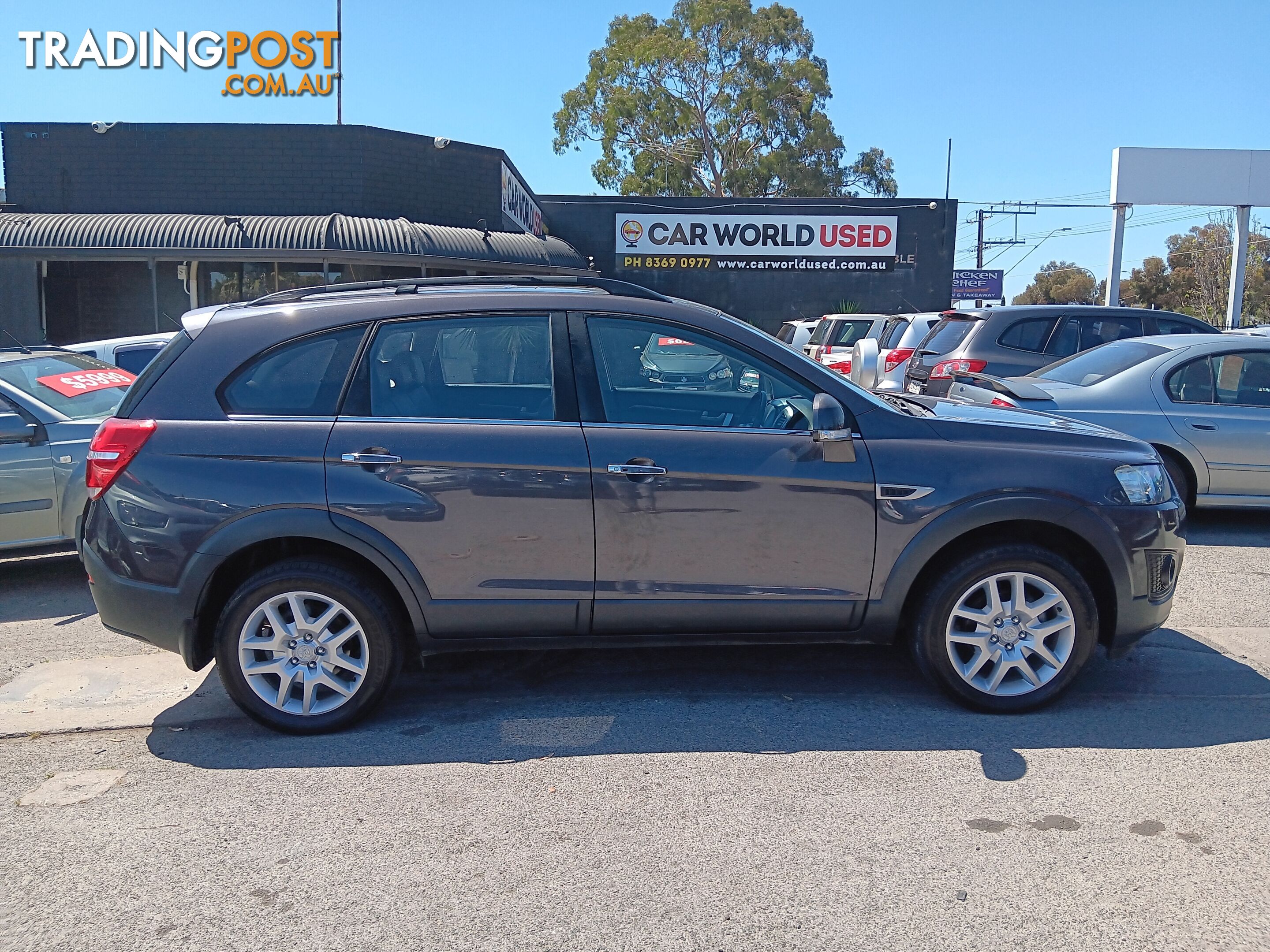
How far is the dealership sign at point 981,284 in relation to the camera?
62375 millimetres

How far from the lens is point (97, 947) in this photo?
9.48ft

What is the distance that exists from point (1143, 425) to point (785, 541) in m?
4.66

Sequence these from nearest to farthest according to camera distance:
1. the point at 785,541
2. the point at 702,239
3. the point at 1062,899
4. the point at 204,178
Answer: the point at 1062,899 < the point at 785,541 < the point at 204,178 < the point at 702,239

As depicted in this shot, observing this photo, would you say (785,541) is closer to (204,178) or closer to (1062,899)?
(1062,899)

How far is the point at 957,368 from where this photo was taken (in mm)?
10297

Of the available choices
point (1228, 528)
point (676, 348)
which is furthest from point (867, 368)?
point (1228, 528)

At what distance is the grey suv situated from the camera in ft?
34.0

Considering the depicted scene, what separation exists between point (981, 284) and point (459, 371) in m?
63.1

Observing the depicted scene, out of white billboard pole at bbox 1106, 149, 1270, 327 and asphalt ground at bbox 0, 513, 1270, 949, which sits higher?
white billboard pole at bbox 1106, 149, 1270, 327

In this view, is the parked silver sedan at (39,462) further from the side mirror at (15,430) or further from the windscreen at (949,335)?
the windscreen at (949,335)

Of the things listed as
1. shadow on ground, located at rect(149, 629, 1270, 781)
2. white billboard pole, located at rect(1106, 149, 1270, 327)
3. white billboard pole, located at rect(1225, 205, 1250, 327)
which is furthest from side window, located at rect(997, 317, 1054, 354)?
white billboard pole, located at rect(1225, 205, 1250, 327)

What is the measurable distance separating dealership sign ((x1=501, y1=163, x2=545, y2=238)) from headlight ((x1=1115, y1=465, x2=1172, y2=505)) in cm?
1879

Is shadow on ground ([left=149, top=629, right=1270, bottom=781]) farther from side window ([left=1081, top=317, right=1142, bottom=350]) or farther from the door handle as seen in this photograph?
side window ([left=1081, top=317, right=1142, bottom=350])

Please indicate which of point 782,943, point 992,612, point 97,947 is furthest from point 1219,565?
point 97,947
